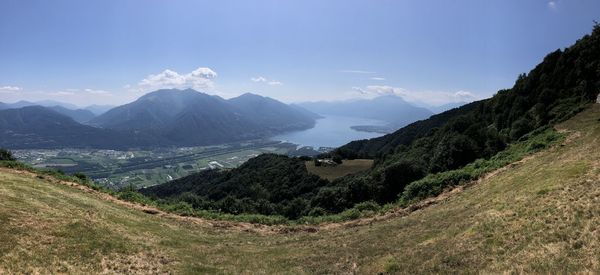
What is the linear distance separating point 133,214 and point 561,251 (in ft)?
68.8

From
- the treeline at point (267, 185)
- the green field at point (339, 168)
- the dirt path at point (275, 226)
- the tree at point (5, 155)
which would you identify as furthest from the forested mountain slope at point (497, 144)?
the green field at point (339, 168)

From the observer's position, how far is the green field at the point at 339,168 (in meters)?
87.2

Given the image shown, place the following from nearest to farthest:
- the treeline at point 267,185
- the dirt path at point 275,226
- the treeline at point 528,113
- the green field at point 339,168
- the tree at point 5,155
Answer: the dirt path at point 275,226
the tree at point 5,155
the treeline at point 528,113
the treeline at point 267,185
the green field at point 339,168

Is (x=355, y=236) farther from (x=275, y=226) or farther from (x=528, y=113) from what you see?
(x=528, y=113)

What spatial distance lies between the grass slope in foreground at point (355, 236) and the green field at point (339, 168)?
6375 cm

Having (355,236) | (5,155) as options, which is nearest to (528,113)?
(355,236)

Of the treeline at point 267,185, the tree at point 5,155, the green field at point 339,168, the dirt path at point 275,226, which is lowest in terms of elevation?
the treeline at point 267,185

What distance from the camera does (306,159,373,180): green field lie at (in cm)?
8719

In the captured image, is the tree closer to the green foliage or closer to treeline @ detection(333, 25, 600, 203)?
the green foliage

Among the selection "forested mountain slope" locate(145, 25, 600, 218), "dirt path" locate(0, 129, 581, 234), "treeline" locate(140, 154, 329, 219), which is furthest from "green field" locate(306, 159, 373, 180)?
"dirt path" locate(0, 129, 581, 234)

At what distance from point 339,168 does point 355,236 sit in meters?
75.1

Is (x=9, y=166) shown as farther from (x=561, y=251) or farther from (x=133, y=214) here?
(x=561, y=251)

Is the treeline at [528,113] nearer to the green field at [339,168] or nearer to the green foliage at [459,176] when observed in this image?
the green foliage at [459,176]

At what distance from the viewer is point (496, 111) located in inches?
2505
